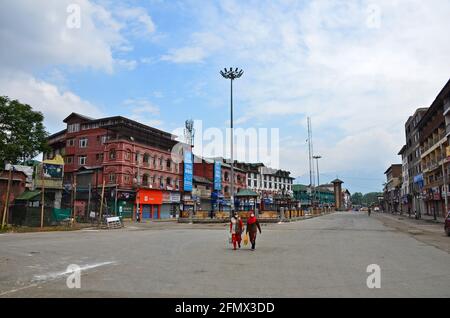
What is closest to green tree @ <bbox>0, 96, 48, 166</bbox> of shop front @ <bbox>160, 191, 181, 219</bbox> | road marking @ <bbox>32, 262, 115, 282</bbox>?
shop front @ <bbox>160, 191, 181, 219</bbox>

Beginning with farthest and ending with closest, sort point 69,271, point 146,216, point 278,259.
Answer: point 146,216 < point 278,259 < point 69,271

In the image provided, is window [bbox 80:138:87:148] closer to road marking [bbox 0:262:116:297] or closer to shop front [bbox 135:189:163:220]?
shop front [bbox 135:189:163:220]

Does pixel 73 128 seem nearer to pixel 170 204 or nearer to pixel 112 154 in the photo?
pixel 112 154

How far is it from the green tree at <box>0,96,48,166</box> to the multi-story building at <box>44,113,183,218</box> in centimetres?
1020

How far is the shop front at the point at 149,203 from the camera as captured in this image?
53.8m

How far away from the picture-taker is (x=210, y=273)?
33.1 feet

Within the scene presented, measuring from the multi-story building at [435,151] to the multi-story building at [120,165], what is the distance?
37098 mm

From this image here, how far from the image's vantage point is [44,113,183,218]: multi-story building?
2025 inches

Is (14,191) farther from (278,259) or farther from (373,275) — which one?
(373,275)

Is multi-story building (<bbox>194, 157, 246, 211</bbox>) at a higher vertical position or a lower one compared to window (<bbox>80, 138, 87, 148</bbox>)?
lower

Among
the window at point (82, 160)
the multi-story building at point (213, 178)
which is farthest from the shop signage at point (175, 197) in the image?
the window at point (82, 160)

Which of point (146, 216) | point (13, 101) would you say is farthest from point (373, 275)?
point (146, 216)

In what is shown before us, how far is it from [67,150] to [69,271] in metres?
51.6
